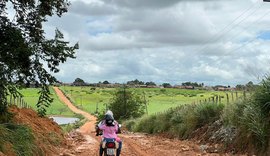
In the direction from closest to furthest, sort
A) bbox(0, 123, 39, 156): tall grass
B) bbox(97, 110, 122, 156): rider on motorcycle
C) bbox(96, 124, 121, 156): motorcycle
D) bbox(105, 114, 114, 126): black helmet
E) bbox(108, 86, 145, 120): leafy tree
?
bbox(0, 123, 39, 156): tall grass → bbox(96, 124, 121, 156): motorcycle → bbox(97, 110, 122, 156): rider on motorcycle → bbox(105, 114, 114, 126): black helmet → bbox(108, 86, 145, 120): leafy tree

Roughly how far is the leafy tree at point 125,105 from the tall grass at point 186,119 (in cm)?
3702

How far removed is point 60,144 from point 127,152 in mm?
3568

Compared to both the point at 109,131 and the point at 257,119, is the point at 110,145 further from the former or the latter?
the point at 257,119

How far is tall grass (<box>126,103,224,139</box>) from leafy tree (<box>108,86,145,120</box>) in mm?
37016

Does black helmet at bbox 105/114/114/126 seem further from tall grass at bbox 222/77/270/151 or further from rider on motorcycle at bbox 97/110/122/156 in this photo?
tall grass at bbox 222/77/270/151

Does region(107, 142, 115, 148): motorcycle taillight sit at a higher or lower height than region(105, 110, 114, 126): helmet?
lower

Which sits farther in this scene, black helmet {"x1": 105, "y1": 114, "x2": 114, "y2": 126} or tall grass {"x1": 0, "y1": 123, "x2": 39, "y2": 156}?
black helmet {"x1": 105, "y1": 114, "x2": 114, "y2": 126}

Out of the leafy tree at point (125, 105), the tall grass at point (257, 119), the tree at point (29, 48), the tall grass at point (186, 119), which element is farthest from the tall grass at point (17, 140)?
the leafy tree at point (125, 105)

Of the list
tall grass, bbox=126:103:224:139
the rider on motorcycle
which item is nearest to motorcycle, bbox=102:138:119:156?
the rider on motorcycle

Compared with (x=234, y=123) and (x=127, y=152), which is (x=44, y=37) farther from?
(x=234, y=123)

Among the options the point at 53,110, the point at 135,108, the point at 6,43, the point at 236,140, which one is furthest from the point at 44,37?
the point at 53,110

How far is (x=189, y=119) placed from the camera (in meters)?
24.8

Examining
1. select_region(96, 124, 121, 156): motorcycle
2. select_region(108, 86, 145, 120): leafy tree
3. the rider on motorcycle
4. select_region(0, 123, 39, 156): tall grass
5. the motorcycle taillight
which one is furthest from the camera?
select_region(108, 86, 145, 120): leafy tree

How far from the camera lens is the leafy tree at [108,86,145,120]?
73.4 meters
